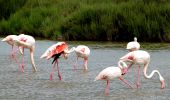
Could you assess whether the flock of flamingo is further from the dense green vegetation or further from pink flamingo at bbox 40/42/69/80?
the dense green vegetation

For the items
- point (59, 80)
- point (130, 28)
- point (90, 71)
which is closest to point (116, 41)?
point (130, 28)

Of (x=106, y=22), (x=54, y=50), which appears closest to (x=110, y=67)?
(x=54, y=50)

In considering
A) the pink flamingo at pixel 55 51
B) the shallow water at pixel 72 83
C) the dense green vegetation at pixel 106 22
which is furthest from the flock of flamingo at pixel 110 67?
the dense green vegetation at pixel 106 22

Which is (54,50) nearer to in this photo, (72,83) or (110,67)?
(72,83)

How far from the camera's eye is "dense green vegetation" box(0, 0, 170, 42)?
79.6 feet

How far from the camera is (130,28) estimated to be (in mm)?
24531

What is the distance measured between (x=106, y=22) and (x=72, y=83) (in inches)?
475

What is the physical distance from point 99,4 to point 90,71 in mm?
11972

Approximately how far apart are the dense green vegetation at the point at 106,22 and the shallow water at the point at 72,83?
553 cm

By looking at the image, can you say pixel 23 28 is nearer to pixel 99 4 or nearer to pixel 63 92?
pixel 99 4

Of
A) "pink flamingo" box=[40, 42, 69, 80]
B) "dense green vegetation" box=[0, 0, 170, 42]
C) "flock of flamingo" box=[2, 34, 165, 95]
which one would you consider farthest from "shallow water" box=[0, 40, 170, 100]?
"dense green vegetation" box=[0, 0, 170, 42]

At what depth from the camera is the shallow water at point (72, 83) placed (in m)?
11.4

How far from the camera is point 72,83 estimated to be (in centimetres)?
1318

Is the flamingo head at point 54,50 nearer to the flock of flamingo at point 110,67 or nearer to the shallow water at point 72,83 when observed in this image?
the flock of flamingo at point 110,67
